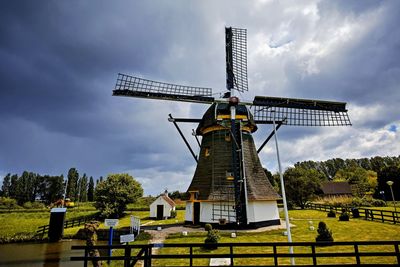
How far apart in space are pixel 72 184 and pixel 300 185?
67220 millimetres

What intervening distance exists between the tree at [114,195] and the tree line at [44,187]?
50.6m

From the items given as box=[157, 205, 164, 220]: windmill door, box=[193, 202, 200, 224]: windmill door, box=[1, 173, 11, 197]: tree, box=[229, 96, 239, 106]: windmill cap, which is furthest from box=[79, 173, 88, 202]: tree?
box=[229, 96, 239, 106]: windmill cap

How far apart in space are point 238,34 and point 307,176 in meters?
24.4

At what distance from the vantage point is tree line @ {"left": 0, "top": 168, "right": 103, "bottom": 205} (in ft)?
245

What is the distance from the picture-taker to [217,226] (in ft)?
55.1

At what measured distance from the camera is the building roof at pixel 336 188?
169 ft

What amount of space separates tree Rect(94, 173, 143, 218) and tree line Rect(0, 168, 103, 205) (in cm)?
5061

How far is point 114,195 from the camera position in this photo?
29047 mm

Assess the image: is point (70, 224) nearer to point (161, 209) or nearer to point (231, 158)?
point (161, 209)

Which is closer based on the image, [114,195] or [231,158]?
[231,158]

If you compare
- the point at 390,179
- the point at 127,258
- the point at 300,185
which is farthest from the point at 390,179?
the point at 127,258

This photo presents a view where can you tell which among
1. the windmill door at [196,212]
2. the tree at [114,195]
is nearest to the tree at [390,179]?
the windmill door at [196,212]

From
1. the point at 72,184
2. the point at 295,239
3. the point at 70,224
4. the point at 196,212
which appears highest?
the point at 72,184

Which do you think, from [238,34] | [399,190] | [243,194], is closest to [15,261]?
[243,194]
